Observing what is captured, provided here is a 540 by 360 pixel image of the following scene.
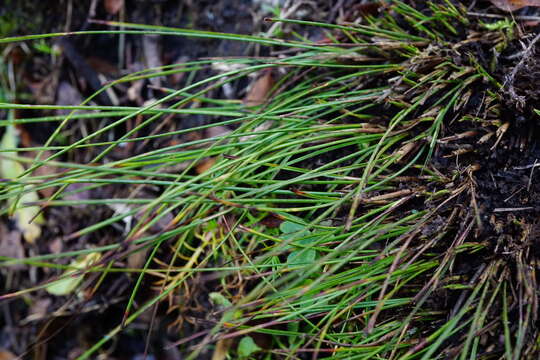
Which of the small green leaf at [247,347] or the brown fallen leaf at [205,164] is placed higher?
the brown fallen leaf at [205,164]

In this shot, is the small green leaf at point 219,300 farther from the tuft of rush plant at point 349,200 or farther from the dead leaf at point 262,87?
the dead leaf at point 262,87

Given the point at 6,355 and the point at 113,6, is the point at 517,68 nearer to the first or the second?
the point at 113,6

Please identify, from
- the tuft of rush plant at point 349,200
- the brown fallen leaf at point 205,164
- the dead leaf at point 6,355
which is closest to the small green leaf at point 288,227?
the tuft of rush plant at point 349,200

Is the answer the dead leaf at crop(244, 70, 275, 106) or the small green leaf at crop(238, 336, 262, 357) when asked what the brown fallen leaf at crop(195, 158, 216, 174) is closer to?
the dead leaf at crop(244, 70, 275, 106)

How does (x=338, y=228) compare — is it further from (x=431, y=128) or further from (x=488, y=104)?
(x=488, y=104)

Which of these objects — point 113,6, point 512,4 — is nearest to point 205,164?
point 113,6

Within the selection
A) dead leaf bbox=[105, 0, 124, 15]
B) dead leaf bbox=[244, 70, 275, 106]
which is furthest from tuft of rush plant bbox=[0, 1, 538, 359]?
dead leaf bbox=[105, 0, 124, 15]

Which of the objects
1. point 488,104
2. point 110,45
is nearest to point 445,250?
point 488,104

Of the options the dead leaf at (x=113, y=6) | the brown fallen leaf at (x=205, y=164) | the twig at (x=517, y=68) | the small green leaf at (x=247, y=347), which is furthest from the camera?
the dead leaf at (x=113, y=6)
